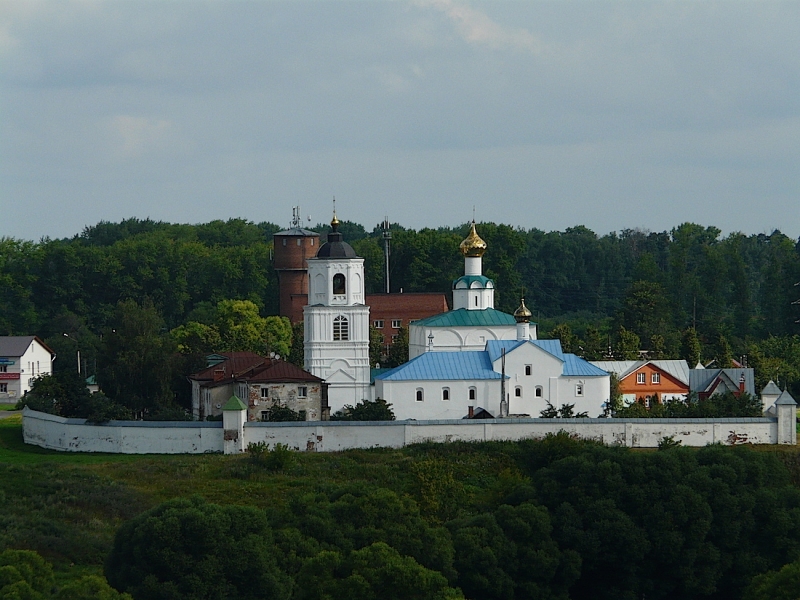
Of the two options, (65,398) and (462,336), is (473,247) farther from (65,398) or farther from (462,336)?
(65,398)

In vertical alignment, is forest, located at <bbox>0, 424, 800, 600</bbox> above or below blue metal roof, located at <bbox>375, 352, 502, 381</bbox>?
below

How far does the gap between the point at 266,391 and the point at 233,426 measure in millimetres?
2829

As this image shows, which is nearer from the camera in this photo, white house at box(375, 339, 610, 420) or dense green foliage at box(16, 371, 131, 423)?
dense green foliage at box(16, 371, 131, 423)

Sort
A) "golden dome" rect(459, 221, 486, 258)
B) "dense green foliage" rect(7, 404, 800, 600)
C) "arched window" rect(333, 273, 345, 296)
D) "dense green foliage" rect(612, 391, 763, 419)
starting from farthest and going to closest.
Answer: "golden dome" rect(459, 221, 486, 258) < "arched window" rect(333, 273, 345, 296) < "dense green foliage" rect(612, 391, 763, 419) < "dense green foliage" rect(7, 404, 800, 600)

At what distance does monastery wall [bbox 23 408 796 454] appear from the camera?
120ft

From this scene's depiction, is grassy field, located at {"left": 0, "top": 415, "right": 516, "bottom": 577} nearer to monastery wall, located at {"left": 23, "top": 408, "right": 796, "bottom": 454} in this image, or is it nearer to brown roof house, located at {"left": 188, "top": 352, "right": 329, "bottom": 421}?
monastery wall, located at {"left": 23, "top": 408, "right": 796, "bottom": 454}

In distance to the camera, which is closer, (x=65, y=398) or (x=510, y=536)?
(x=510, y=536)

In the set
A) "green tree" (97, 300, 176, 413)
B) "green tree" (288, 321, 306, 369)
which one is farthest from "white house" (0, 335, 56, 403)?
"green tree" (97, 300, 176, 413)

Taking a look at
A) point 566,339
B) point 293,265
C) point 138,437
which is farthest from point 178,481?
point 293,265

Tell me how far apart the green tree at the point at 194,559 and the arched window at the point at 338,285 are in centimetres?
1634

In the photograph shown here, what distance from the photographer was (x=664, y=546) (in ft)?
99.6

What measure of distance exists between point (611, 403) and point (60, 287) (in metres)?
34.3

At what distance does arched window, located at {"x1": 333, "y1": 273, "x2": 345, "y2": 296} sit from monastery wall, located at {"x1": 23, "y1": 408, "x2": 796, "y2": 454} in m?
6.58

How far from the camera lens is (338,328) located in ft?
139
